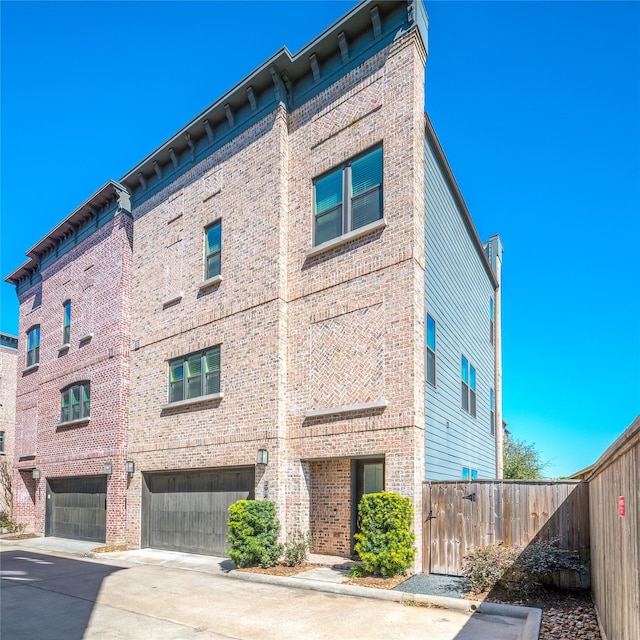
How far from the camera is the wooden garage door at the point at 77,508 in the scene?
19625 millimetres

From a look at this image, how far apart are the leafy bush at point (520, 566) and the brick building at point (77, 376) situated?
39.9ft

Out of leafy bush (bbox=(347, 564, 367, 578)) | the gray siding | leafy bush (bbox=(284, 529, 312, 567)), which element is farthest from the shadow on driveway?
the gray siding

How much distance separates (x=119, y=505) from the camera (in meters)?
18.3

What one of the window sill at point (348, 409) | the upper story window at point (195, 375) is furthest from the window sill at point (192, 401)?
the window sill at point (348, 409)

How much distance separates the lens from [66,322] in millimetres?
23234

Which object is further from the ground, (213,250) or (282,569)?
(213,250)

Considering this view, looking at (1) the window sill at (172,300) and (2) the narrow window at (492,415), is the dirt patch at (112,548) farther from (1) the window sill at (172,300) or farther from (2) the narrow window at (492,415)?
(2) the narrow window at (492,415)

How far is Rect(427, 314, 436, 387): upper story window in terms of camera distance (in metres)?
13.2

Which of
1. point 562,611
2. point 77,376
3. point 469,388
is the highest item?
point 77,376

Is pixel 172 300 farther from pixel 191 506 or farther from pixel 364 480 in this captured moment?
pixel 364 480

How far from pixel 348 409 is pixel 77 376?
518 inches

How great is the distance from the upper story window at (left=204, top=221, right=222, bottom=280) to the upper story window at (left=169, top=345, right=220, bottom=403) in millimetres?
2200

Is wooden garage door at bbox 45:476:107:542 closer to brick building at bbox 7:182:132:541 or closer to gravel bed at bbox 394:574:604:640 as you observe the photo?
brick building at bbox 7:182:132:541

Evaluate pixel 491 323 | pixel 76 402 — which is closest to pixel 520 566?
pixel 491 323
